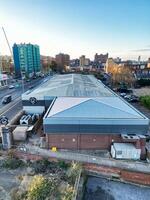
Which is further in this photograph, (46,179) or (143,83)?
(143,83)

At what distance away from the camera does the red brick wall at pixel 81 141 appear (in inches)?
864

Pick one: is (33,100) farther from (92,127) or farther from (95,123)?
(95,123)

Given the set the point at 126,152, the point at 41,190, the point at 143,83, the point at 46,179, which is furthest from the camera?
the point at 143,83

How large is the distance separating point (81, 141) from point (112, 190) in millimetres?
A: 6659

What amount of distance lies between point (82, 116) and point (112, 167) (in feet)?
21.5

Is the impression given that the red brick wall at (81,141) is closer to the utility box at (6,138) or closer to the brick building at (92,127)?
the brick building at (92,127)

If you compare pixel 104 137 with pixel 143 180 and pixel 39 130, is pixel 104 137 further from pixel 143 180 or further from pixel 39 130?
pixel 39 130

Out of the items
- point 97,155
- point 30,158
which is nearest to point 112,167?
point 97,155

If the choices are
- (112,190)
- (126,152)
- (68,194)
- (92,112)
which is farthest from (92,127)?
(68,194)

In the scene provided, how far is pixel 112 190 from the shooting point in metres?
16.8

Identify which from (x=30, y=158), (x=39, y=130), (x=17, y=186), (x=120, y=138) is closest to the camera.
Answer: (x=17, y=186)

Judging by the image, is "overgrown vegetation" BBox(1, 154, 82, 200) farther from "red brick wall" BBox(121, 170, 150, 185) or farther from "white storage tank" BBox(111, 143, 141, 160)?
"white storage tank" BBox(111, 143, 141, 160)

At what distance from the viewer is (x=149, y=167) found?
18750mm

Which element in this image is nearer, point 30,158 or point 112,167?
point 112,167
